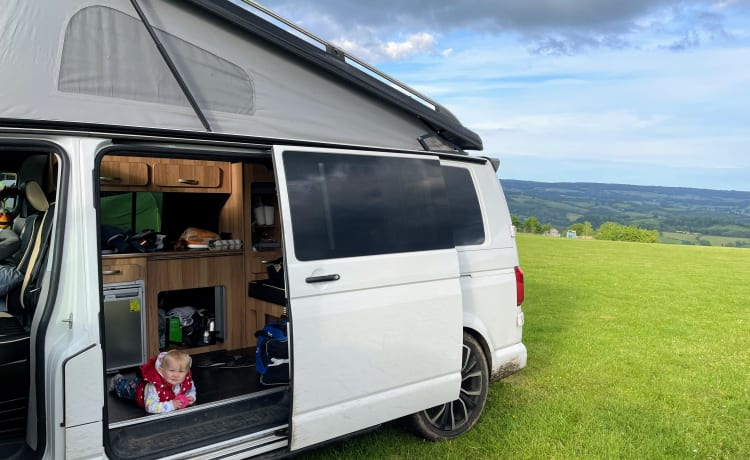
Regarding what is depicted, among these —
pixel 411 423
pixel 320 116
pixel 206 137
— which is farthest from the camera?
pixel 411 423

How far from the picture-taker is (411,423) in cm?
464

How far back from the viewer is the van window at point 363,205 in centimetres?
374

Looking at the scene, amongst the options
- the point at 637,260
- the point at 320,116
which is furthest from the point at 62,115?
the point at 637,260

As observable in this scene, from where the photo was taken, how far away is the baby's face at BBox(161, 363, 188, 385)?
13.6ft

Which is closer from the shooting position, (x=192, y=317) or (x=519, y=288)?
(x=519, y=288)

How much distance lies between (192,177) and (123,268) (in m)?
1.16

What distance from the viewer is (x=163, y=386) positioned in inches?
164

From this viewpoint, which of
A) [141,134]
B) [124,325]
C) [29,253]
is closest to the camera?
[141,134]

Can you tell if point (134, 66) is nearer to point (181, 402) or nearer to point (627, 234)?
point (181, 402)

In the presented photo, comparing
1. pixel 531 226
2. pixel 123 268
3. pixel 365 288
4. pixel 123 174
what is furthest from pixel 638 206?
pixel 365 288

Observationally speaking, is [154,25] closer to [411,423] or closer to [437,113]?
[437,113]

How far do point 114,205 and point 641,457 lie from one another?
5140 mm

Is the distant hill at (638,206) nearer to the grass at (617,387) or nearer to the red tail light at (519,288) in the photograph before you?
the grass at (617,387)

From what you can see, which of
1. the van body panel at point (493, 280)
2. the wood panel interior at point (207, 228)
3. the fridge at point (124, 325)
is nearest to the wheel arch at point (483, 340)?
the van body panel at point (493, 280)
